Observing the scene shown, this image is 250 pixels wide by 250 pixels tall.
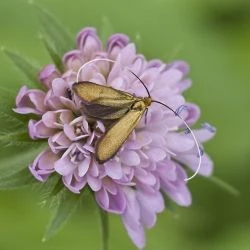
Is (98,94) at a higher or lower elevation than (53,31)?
lower

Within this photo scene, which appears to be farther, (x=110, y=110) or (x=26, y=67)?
(x=26, y=67)

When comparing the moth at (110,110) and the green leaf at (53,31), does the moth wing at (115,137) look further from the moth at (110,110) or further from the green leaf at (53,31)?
the green leaf at (53,31)

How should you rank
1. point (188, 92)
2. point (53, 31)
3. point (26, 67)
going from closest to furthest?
1. point (26, 67)
2. point (53, 31)
3. point (188, 92)

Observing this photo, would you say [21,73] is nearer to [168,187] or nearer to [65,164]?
[65,164]

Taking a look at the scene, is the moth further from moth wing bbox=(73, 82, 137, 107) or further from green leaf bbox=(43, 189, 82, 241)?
green leaf bbox=(43, 189, 82, 241)

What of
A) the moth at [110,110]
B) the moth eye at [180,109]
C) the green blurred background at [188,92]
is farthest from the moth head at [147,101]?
the green blurred background at [188,92]

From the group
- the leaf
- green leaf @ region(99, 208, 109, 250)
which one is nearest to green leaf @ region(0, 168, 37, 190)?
the leaf

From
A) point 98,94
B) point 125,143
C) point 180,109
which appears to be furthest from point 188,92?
point 98,94

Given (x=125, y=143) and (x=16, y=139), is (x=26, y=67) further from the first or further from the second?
(x=125, y=143)
